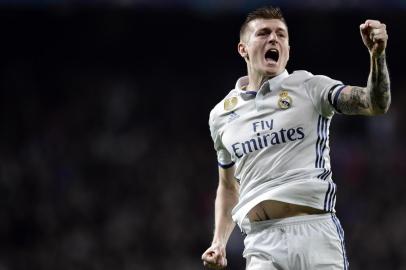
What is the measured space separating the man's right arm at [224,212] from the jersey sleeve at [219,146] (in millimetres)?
44

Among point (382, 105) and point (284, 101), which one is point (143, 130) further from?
point (382, 105)

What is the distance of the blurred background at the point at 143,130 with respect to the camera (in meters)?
12.3

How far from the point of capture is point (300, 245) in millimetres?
4246

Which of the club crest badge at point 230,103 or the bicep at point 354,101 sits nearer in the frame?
the bicep at point 354,101

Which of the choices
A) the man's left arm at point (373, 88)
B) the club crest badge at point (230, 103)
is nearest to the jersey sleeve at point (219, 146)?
the club crest badge at point (230, 103)

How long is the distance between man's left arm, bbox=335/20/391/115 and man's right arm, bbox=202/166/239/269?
1061 mm

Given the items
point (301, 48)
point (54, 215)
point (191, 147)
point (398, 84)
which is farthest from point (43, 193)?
point (398, 84)

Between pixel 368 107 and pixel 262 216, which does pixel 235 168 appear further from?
pixel 368 107

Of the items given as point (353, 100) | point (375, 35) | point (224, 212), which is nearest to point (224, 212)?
point (224, 212)

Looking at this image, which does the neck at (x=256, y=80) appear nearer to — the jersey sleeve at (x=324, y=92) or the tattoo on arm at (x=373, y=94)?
the jersey sleeve at (x=324, y=92)

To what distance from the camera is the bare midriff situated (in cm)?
433

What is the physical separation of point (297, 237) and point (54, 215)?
8.70 m

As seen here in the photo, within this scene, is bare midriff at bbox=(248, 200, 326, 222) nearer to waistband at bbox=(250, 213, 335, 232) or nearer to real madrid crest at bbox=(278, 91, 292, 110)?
waistband at bbox=(250, 213, 335, 232)

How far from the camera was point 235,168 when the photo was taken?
487 cm
